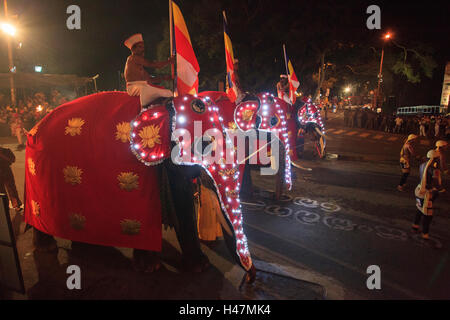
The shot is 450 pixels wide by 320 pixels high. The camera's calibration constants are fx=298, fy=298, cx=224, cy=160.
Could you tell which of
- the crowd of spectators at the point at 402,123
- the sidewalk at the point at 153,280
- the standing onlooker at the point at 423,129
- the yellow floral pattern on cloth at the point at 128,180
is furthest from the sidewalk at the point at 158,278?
the standing onlooker at the point at 423,129

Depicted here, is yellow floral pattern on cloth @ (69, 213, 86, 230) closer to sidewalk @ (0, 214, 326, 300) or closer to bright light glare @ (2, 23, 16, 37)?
sidewalk @ (0, 214, 326, 300)

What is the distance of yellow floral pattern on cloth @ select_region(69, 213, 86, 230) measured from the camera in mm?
4168

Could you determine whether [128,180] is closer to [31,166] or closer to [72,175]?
[72,175]

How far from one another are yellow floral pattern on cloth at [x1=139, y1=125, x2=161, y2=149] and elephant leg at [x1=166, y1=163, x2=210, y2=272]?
351mm

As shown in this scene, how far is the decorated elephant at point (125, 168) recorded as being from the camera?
3.63 m

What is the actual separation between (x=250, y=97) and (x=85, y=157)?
3.35 metres

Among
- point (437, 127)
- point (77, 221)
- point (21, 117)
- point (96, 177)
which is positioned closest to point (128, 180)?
point (96, 177)

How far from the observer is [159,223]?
4.00 metres

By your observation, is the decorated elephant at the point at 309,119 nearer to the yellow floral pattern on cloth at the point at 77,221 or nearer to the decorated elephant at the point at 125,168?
the decorated elephant at the point at 125,168

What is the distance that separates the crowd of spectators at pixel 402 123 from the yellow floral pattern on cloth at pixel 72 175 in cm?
2129

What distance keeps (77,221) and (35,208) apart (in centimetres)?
80

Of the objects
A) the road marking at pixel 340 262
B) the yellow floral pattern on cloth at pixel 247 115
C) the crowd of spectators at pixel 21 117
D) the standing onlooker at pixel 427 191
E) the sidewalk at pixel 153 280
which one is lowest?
the sidewalk at pixel 153 280
